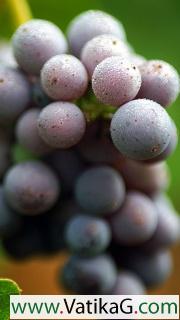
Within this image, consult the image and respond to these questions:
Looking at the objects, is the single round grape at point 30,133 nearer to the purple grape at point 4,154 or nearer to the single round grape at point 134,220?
the purple grape at point 4,154

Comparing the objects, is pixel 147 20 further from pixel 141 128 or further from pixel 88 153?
pixel 141 128

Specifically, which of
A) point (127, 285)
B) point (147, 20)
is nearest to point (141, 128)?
point (127, 285)

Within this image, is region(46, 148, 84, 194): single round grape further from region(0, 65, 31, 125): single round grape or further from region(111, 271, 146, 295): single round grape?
region(111, 271, 146, 295): single round grape

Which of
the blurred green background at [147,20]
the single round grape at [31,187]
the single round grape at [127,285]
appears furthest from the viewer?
the blurred green background at [147,20]

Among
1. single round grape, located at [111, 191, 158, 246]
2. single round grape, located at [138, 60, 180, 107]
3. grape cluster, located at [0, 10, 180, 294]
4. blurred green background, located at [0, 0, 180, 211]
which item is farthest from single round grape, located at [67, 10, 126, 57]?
blurred green background, located at [0, 0, 180, 211]

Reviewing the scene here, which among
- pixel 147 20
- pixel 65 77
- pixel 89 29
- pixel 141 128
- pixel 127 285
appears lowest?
pixel 127 285

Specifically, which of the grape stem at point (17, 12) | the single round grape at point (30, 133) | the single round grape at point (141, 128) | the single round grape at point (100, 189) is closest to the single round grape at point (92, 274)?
the single round grape at point (100, 189)

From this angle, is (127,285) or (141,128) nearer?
(141,128)
